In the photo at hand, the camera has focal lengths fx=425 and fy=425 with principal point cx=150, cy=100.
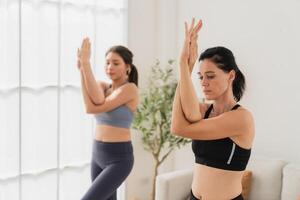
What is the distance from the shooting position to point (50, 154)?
351cm

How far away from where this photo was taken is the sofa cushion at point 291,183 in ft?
10.3

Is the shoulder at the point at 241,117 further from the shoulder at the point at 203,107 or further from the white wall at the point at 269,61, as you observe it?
the white wall at the point at 269,61

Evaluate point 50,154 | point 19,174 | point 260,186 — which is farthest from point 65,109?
point 260,186

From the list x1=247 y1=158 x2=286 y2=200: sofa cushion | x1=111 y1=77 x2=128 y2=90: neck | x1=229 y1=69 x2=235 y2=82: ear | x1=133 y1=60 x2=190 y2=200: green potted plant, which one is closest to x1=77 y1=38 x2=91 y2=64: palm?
x1=111 y1=77 x2=128 y2=90: neck

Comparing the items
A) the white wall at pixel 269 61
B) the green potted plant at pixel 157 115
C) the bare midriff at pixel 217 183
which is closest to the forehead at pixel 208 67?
the bare midriff at pixel 217 183

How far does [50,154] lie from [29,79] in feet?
2.13

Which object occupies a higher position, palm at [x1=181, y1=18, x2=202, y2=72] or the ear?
palm at [x1=181, y1=18, x2=202, y2=72]

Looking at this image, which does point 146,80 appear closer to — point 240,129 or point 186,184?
point 186,184

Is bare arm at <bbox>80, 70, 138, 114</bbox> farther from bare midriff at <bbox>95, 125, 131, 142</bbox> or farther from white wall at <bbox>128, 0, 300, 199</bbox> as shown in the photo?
white wall at <bbox>128, 0, 300, 199</bbox>

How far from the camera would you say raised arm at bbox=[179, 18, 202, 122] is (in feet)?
5.49

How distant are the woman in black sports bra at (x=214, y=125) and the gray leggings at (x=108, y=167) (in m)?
1.09

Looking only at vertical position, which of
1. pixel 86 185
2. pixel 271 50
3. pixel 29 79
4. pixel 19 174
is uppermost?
pixel 271 50

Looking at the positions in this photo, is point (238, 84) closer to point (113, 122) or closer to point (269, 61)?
point (113, 122)

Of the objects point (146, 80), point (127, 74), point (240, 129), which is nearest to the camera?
point (240, 129)
